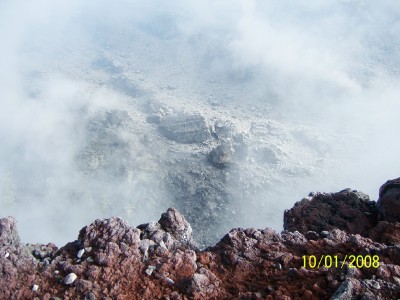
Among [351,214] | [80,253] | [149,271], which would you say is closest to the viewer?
[149,271]

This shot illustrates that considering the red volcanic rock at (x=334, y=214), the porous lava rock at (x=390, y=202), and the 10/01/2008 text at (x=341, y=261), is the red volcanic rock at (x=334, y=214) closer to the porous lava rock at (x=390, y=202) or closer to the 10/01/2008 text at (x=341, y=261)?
the porous lava rock at (x=390, y=202)

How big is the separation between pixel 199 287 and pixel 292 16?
5605cm

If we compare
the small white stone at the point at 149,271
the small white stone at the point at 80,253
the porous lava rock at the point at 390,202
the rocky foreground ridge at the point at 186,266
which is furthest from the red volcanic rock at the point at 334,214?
the small white stone at the point at 80,253

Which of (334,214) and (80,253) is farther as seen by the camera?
(334,214)

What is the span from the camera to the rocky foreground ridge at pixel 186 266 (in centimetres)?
500

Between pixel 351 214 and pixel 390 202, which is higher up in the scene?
pixel 390 202

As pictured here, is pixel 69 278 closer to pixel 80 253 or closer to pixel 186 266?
pixel 80 253

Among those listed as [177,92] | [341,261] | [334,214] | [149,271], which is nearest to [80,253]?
[149,271]

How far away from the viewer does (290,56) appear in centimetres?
4381

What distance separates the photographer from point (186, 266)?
5.68 metres

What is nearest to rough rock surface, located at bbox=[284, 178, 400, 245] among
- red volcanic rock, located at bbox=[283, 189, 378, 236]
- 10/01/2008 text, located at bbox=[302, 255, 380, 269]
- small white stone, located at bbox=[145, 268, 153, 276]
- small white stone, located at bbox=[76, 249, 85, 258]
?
red volcanic rock, located at bbox=[283, 189, 378, 236]

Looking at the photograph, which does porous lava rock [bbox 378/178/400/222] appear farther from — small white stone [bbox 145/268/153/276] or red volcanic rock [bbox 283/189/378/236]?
small white stone [bbox 145/268/153/276]

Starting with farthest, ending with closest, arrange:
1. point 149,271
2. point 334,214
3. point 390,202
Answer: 1. point 334,214
2. point 390,202
3. point 149,271

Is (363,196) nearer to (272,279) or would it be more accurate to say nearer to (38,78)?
(272,279)
